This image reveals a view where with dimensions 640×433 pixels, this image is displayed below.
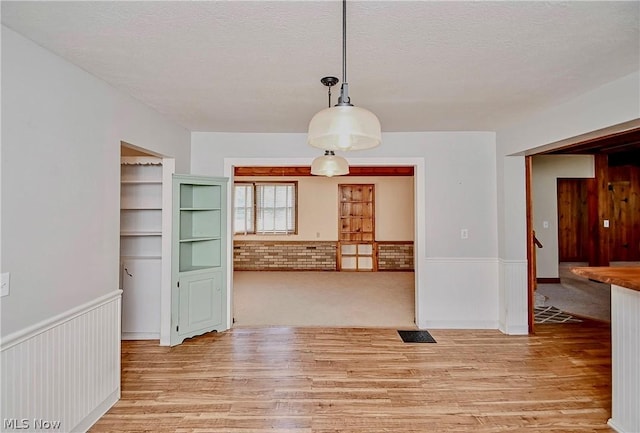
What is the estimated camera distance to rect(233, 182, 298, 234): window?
25.3ft

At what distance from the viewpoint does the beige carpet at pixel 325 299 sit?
4.18 metres

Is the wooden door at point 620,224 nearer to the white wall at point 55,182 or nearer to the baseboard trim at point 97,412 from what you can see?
the white wall at point 55,182

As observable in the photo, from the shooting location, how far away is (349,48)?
6.08ft

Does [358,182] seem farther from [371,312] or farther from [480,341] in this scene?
[480,341]

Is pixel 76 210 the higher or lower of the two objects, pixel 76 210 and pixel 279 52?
the lower

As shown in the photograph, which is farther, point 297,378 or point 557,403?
point 297,378

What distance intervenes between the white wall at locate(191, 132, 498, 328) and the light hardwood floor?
370mm

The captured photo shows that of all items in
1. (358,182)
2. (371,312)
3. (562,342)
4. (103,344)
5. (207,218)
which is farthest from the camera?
(358,182)

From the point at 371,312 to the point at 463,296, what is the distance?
50.3 inches

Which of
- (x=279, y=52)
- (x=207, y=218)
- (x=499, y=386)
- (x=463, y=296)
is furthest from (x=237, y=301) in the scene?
(x=279, y=52)

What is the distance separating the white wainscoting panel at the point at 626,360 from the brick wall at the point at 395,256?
18.2ft

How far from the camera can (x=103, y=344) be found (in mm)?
2271

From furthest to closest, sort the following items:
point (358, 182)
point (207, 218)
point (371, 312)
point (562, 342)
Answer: point (358, 182), point (371, 312), point (207, 218), point (562, 342)

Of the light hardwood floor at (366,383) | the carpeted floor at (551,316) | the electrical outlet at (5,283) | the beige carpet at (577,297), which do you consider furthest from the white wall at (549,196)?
the electrical outlet at (5,283)
